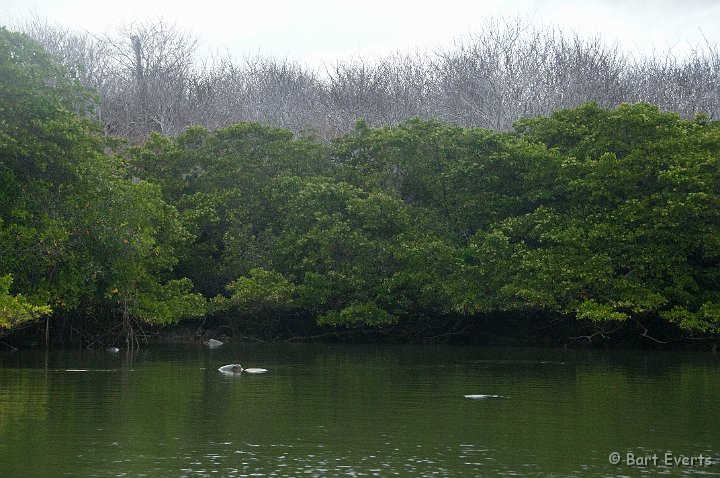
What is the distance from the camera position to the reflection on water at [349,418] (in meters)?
14.6

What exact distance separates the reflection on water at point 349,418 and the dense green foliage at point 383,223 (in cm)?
555

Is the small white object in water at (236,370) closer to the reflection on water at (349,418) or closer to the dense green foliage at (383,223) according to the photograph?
the reflection on water at (349,418)

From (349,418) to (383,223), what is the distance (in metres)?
26.0

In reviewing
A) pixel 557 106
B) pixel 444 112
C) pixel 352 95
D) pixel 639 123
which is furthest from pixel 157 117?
pixel 639 123

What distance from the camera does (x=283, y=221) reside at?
46812 mm

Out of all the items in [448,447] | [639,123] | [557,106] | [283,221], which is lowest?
[448,447]

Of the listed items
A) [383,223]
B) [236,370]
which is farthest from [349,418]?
[383,223]

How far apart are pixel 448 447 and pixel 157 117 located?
57.3 meters

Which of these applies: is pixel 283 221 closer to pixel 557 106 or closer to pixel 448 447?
pixel 557 106

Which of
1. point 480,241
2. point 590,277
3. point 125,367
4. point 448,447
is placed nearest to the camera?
point 448,447

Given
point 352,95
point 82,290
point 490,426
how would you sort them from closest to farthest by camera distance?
Result: point 490,426 → point 82,290 → point 352,95

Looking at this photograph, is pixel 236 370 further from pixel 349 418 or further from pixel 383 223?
pixel 383 223

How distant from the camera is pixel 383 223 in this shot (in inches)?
1770

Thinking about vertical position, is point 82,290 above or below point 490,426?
above
